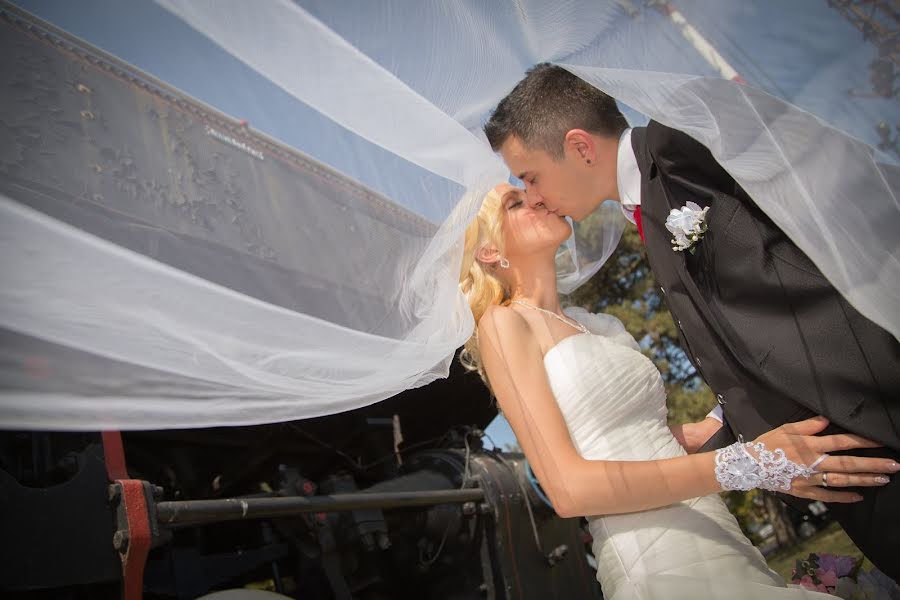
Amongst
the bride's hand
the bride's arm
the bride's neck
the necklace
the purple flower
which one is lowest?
the purple flower

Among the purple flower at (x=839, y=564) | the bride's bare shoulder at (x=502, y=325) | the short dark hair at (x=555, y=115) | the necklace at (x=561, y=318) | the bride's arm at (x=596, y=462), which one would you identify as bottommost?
the purple flower at (x=839, y=564)

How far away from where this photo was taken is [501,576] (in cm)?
299

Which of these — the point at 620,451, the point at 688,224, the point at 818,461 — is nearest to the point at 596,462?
the point at 620,451

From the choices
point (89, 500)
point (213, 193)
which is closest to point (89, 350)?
point (213, 193)

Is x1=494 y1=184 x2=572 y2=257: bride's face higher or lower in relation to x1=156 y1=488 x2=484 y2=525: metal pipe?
higher

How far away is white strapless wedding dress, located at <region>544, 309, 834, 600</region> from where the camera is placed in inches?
74.9

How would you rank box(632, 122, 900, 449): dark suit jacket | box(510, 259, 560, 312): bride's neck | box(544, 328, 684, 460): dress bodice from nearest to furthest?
box(632, 122, 900, 449): dark suit jacket → box(544, 328, 684, 460): dress bodice → box(510, 259, 560, 312): bride's neck

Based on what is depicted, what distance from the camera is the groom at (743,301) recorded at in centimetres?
152

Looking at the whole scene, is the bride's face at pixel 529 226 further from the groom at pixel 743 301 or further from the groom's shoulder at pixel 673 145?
the groom's shoulder at pixel 673 145

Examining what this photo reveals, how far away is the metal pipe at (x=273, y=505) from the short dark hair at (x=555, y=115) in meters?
1.20

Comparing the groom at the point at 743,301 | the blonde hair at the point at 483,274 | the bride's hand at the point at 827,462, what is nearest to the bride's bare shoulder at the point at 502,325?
the blonde hair at the point at 483,274

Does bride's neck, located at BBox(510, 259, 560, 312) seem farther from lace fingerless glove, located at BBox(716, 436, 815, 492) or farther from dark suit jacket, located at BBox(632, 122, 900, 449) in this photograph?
lace fingerless glove, located at BBox(716, 436, 815, 492)

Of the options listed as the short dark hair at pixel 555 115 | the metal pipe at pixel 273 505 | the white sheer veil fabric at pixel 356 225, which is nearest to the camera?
the white sheer veil fabric at pixel 356 225

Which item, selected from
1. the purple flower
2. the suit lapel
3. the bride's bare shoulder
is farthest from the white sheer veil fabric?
the purple flower
